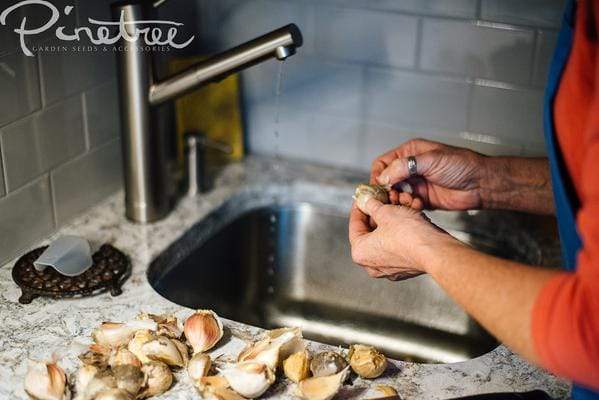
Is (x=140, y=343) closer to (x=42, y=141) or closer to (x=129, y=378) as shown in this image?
(x=129, y=378)

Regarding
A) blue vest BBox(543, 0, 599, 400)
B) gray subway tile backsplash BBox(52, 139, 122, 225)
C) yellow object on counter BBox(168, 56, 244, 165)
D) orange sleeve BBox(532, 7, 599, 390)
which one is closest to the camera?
orange sleeve BBox(532, 7, 599, 390)

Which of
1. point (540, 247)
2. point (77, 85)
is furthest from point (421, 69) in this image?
point (77, 85)

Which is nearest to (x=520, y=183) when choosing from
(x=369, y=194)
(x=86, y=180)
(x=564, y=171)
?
(x=369, y=194)

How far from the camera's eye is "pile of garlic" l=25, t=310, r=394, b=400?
3.01 feet

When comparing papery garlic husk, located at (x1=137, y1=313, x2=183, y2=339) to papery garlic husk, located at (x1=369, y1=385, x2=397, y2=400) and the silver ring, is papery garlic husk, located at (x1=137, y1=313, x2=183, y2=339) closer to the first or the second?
papery garlic husk, located at (x1=369, y1=385, x2=397, y2=400)

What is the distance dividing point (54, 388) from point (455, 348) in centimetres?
74

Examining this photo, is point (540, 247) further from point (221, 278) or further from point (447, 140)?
point (221, 278)

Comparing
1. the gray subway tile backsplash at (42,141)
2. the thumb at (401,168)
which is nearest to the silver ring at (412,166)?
the thumb at (401,168)

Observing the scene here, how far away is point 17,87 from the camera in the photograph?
3.83 feet

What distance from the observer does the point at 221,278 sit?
4.82 feet

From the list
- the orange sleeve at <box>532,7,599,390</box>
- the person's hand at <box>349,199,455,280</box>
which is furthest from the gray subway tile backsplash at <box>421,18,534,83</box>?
the orange sleeve at <box>532,7,599,390</box>

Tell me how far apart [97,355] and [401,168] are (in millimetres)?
478

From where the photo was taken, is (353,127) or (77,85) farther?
(353,127)

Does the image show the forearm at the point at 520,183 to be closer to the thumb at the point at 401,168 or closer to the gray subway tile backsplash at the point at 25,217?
the thumb at the point at 401,168
